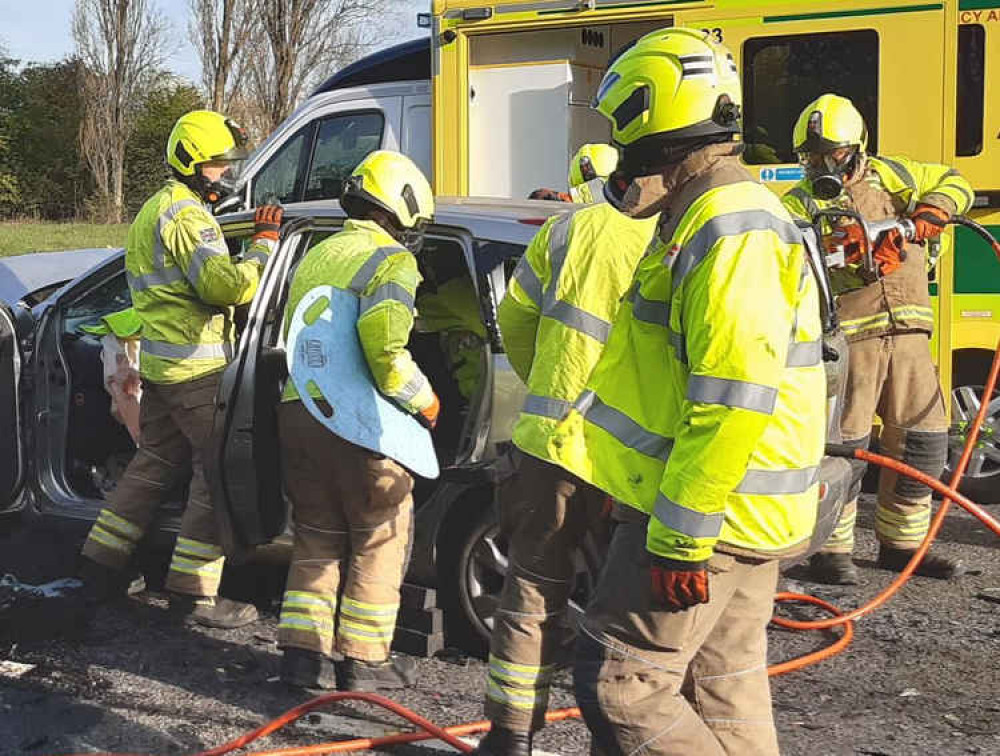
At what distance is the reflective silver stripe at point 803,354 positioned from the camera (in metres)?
2.77

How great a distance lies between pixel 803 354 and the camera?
110 inches

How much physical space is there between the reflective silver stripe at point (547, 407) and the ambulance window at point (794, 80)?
4194mm

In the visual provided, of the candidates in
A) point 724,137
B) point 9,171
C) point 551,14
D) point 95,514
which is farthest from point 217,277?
point 9,171

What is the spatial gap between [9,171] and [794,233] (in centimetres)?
3484

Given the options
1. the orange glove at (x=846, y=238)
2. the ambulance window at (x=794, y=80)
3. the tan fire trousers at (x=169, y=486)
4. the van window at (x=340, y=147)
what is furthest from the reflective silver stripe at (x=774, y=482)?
the van window at (x=340, y=147)

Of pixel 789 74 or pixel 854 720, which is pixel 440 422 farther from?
pixel 789 74

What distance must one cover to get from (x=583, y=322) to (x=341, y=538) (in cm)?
127

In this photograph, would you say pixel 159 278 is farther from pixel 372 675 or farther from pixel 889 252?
pixel 889 252

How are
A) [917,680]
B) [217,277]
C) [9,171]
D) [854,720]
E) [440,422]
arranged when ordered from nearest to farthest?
[854,720] → [917,680] → [217,277] → [440,422] → [9,171]

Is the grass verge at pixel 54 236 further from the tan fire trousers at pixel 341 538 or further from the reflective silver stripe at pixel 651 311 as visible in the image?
the reflective silver stripe at pixel 651 311

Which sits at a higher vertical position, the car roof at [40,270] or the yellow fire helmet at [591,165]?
the yellow fire helmet at [591,165]

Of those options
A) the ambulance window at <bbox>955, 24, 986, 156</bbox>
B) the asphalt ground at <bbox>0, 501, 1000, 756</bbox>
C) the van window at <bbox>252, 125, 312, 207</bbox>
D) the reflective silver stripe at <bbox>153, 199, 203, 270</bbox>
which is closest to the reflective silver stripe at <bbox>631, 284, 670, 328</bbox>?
the asphalt ground at <bbox>0, 501, 1000, 756</bbox>

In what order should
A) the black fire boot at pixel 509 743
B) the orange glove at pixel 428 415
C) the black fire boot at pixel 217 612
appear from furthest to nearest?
the black fire boot at pixel 217 612, the orange glove at pixel 428 415, the black fire boot at pixel 509 743

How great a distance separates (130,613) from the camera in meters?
5.35
